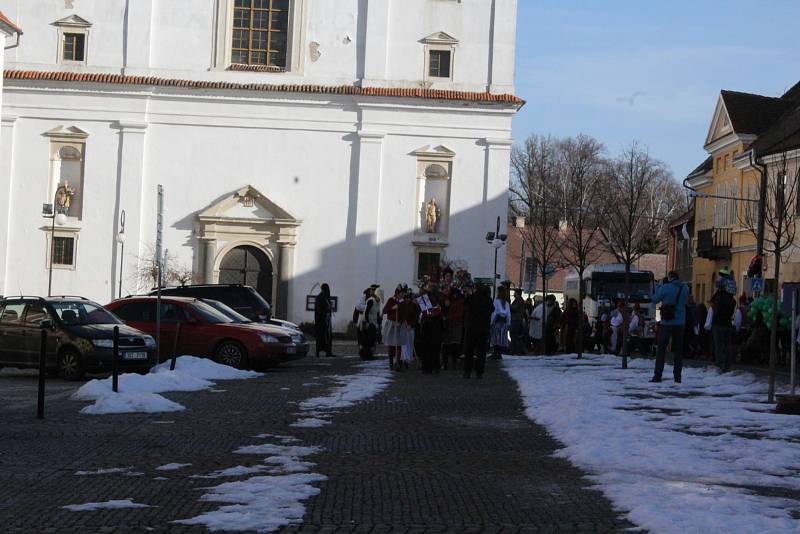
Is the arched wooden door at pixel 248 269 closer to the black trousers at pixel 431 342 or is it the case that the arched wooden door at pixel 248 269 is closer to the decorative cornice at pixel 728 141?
the decorative cornice at pixel 728 141

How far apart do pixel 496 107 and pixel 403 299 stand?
26.8m

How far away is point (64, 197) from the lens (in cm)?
5200

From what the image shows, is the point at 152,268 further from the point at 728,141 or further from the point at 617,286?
the point at 728,141

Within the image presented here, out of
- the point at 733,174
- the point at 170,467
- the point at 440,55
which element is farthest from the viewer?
the point at 733,174

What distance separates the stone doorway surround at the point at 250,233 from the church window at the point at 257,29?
5.26 meters

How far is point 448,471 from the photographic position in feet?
35.6

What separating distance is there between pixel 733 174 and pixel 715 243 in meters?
3.07

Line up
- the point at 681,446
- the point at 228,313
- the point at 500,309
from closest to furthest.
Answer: the point at 681,446 < the point at 228,313 < the point at 500,309

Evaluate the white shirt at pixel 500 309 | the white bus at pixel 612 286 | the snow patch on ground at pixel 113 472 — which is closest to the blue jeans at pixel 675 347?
the white shirt at pixel 500 309

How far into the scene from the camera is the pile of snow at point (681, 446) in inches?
338

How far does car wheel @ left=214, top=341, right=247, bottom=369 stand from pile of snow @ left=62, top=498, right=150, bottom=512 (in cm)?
1650

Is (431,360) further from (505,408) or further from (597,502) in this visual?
(597,502)

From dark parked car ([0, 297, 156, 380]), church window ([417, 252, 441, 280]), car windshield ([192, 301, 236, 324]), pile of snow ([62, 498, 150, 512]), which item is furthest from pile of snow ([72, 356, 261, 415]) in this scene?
church window ([417, 252, 441, 280])

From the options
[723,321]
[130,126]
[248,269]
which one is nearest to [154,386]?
[723,321]
